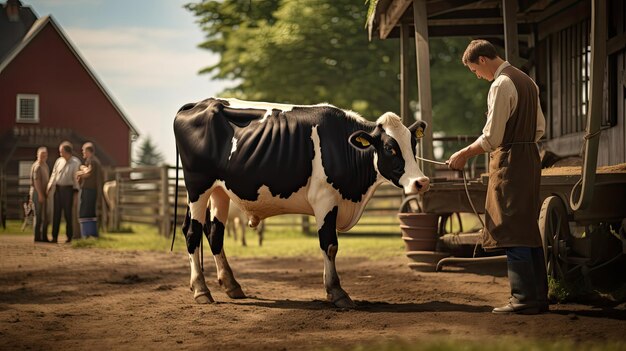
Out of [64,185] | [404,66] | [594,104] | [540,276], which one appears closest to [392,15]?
[404,66]

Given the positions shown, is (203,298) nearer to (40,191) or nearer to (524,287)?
(524,287)

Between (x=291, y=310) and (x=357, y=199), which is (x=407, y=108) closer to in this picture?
(x=357, y=199)

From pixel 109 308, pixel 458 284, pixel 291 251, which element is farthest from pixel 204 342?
pixel 291 251

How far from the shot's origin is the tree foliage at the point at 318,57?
28.8m

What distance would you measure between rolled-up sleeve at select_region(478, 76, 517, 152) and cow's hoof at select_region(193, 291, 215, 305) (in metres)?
3.32

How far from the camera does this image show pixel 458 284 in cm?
936

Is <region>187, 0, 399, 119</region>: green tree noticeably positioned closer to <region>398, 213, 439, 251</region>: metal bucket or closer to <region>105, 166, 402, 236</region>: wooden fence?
<region>105, 166, 402, 236</region>: wooden fence

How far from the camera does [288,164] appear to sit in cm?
787

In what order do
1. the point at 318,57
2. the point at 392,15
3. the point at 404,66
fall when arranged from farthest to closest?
the point at 318,57 → the point at 404,66 → the point at 392,15

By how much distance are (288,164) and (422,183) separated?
1.43 m

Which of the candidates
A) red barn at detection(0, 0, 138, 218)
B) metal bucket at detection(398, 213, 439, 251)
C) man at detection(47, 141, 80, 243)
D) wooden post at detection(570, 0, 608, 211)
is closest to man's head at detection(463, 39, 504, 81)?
wooden post at detection(570, 0, 608, 211)

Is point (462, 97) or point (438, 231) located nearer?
point (438, 231)

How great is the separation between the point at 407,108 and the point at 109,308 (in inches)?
257

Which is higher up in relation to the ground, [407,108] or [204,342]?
[407,108]
